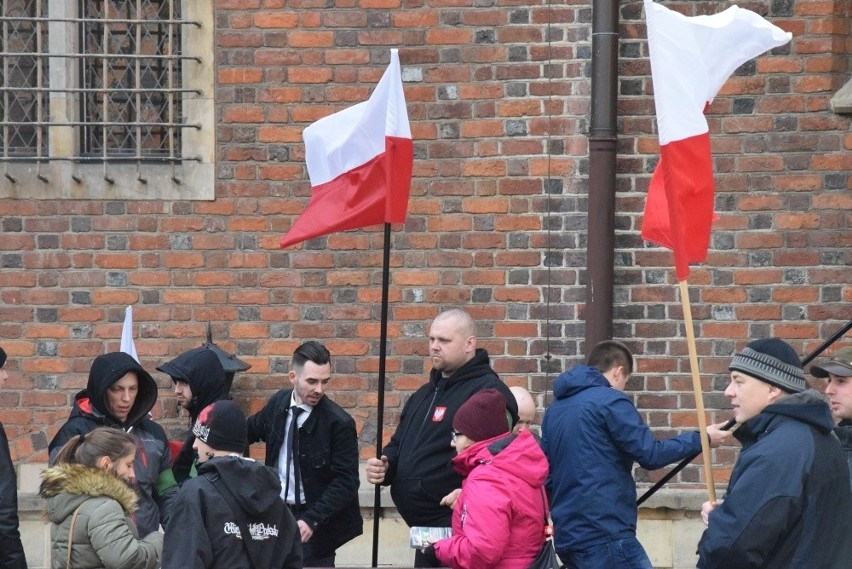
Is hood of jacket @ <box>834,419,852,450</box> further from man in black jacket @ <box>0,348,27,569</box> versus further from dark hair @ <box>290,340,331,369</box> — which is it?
man in black jacket @ <box>0,348,27,569</box>

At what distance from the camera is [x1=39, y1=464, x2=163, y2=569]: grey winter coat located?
4.67 m

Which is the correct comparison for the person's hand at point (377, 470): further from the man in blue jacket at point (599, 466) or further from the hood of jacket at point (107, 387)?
the hood of jacket at point (107, 387)

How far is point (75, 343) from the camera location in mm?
7168

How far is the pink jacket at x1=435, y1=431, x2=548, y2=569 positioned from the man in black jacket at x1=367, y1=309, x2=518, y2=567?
0.61m

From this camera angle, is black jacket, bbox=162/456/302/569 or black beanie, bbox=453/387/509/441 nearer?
black jacket, bbox=162/456/302/569

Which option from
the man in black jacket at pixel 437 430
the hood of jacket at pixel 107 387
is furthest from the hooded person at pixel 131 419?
Answer: the man in black jacket at pixel 437 430

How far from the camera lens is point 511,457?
500 centimetres

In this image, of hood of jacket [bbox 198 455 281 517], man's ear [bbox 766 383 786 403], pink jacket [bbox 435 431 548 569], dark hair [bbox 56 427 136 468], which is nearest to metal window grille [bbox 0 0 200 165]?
dark hair [bbox 56 427 136 468]

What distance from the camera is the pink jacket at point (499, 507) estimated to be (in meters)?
4.88

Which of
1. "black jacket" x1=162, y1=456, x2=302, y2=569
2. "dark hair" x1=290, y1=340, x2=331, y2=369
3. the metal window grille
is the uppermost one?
the metal window grille

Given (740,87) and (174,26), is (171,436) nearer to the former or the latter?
(174,26)

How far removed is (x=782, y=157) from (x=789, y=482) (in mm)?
3301

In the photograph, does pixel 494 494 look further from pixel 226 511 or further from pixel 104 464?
pixel 104 464

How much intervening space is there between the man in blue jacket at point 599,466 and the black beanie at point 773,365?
3.53ft
